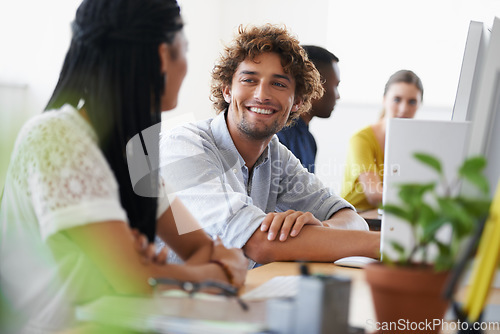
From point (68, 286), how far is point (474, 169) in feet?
2.10

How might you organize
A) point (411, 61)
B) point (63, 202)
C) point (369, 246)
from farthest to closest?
1. point (411, 61)
2. point (369, 246)
3. point (63, 202)

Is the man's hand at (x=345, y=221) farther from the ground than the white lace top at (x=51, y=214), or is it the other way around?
the white lace top at (x=51, y=214)

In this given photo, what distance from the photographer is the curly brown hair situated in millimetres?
2197

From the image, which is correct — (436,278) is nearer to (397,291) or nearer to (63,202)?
(397,291)

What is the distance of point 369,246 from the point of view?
5.25ft

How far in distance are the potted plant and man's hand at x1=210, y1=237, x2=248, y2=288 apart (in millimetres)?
450

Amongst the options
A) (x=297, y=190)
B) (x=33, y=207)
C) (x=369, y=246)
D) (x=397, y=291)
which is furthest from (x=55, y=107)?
(x=297, y=190)

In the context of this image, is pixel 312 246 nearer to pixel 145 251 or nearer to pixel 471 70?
pixel 471 70

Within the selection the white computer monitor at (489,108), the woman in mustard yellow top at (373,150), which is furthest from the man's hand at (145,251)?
the woman in mustard yellow top at (373,150)

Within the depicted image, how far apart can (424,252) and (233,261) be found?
0.52 meters

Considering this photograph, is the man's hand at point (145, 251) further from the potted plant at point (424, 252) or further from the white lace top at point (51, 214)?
the potted plant at point (424, 252)

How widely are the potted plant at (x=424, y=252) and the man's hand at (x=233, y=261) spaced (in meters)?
0.45

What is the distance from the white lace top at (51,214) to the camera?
2.85 ft

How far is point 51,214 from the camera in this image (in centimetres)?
87
